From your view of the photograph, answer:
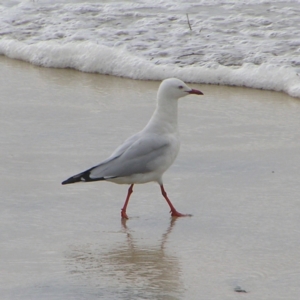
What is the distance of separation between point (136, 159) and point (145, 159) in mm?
59

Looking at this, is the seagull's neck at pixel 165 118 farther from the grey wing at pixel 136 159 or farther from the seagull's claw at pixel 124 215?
the seagull's claw at pixel 124 215

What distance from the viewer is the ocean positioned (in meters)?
8.59

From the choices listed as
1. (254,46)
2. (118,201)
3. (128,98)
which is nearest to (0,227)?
(118,201)

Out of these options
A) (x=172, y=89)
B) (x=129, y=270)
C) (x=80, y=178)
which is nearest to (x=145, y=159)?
(x=80, y=178)

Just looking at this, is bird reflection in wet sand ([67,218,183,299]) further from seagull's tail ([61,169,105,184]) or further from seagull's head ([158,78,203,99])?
seagull's head ([158,78,203,99])

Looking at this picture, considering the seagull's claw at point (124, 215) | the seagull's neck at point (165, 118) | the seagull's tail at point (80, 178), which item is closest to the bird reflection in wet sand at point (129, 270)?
the seagull's claw at point (124, 215)

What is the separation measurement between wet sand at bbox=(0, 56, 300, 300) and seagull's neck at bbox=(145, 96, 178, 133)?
442 mm

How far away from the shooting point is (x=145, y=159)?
16.5 ft

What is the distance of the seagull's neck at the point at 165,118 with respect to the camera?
17.2 ft

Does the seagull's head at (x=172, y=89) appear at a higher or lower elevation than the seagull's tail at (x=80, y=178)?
higher

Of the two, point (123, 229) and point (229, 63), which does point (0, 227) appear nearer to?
point (123, 229)

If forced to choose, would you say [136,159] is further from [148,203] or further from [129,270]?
[129,270]

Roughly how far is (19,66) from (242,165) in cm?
418

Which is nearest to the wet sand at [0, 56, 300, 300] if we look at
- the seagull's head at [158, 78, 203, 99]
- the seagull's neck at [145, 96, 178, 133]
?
the seagull's neck at [145, 96, 178, 133]
